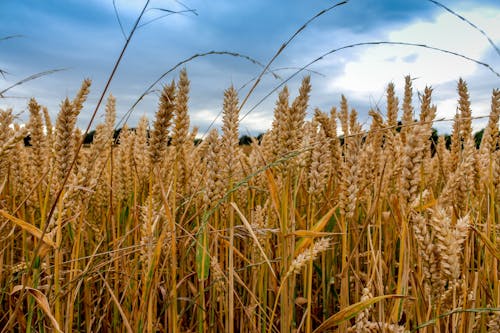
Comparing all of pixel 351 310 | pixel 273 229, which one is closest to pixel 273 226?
pixel 273 229

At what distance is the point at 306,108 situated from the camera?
4.82 ft

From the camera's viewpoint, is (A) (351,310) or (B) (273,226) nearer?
(A) (351,310)

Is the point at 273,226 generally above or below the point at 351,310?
above

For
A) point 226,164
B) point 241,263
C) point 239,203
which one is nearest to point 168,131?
point 226,164

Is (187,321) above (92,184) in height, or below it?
below

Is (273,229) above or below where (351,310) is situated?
above

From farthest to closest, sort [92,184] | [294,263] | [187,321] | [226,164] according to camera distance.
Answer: [187,321] < [226,164] < [92,184] < [294,263]

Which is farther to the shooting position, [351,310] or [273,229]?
[273,229]

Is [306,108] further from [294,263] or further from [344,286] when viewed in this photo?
[344,286]

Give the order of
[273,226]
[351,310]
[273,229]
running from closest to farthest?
[351,310] < [273,229] < [273,226]

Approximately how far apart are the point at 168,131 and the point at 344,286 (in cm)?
80

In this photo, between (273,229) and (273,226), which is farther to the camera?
(273,226)

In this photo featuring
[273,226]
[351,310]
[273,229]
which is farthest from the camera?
[273,226]

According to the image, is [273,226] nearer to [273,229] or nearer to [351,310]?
[273,229]
